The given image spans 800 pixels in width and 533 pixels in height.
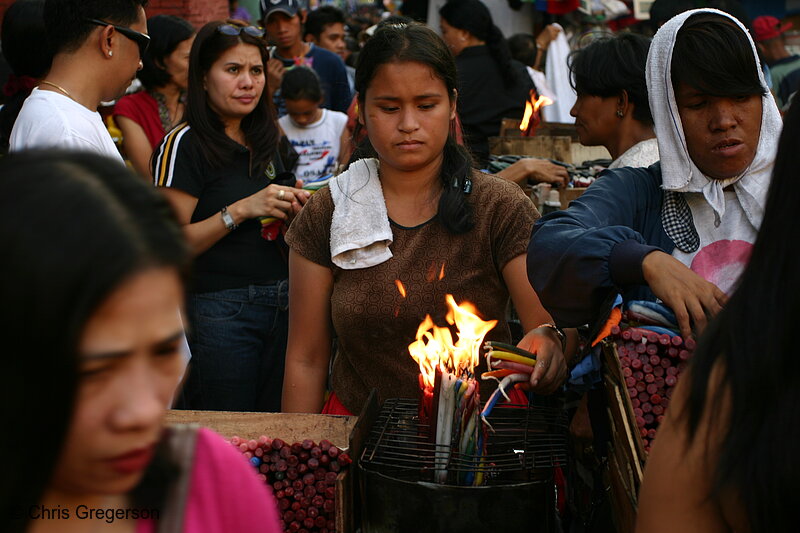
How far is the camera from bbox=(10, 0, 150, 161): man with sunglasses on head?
2775 millimetres

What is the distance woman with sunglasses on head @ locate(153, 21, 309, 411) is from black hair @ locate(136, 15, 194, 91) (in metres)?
1.07

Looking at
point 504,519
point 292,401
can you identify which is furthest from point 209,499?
point 292,401

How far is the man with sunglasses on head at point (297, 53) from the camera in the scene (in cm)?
680

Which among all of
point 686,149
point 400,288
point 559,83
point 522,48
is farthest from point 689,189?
point 559,83

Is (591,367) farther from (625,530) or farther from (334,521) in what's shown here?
(334,521)

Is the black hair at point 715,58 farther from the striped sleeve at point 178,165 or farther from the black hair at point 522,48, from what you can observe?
the black hair at point 522,48

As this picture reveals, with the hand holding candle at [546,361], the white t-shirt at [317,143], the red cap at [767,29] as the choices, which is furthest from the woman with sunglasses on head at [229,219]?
the red cap at [767,29]

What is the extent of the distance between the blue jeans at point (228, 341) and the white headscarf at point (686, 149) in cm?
203

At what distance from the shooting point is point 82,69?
2947mm

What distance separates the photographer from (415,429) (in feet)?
8.05

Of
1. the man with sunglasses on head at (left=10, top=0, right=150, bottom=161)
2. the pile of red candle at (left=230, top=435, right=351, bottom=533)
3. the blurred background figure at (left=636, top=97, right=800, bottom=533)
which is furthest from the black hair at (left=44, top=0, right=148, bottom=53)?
the blurred background figure at (left=636, top=97, right=800, bottom=533)

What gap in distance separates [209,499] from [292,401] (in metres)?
1.65

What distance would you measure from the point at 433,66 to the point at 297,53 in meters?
4.51

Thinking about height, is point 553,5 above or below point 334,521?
above
